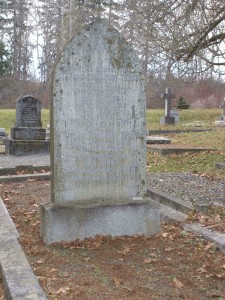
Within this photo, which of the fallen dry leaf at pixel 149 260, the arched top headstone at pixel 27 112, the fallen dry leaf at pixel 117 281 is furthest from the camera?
the arched top headstone at pixel 27 112

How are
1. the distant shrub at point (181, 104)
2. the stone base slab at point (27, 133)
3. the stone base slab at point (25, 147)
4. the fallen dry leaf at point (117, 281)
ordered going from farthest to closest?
the distant shrub at point (181, 104) < the stone base slab at point (27, 133) < the stone base slab at point (25, 147) < the fallen dry leaf at point (117, 281)

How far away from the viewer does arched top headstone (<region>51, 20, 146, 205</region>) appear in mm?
4586

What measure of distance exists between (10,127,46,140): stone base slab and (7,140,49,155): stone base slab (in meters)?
0.34

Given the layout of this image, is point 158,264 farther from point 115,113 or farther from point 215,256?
point 115,113

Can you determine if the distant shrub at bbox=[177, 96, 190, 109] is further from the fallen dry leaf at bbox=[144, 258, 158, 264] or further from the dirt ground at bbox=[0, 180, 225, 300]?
the fallen dry leaf at bbox=[144, 258, 158, 264]

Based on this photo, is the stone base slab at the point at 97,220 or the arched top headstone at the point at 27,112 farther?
the arched top headstone at the point at 27,112

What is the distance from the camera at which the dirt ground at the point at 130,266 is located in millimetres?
3447

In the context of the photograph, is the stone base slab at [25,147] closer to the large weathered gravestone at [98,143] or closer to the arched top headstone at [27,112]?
the arched top headstone at [27,112]

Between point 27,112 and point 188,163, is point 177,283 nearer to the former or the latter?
point 188,163

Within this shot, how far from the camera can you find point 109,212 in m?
4.80

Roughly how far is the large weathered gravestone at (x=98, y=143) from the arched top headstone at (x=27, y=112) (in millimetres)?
11675

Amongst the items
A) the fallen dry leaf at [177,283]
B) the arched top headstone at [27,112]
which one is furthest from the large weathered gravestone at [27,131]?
the fallen dry leaf at [177,283]

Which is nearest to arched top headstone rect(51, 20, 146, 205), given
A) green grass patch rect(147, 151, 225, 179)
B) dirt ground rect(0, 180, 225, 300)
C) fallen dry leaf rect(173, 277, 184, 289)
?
dirt ground rect(0, 180, 225, 300)

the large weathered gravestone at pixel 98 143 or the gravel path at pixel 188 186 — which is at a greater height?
the large weathered gravestone at pixel 98 143
